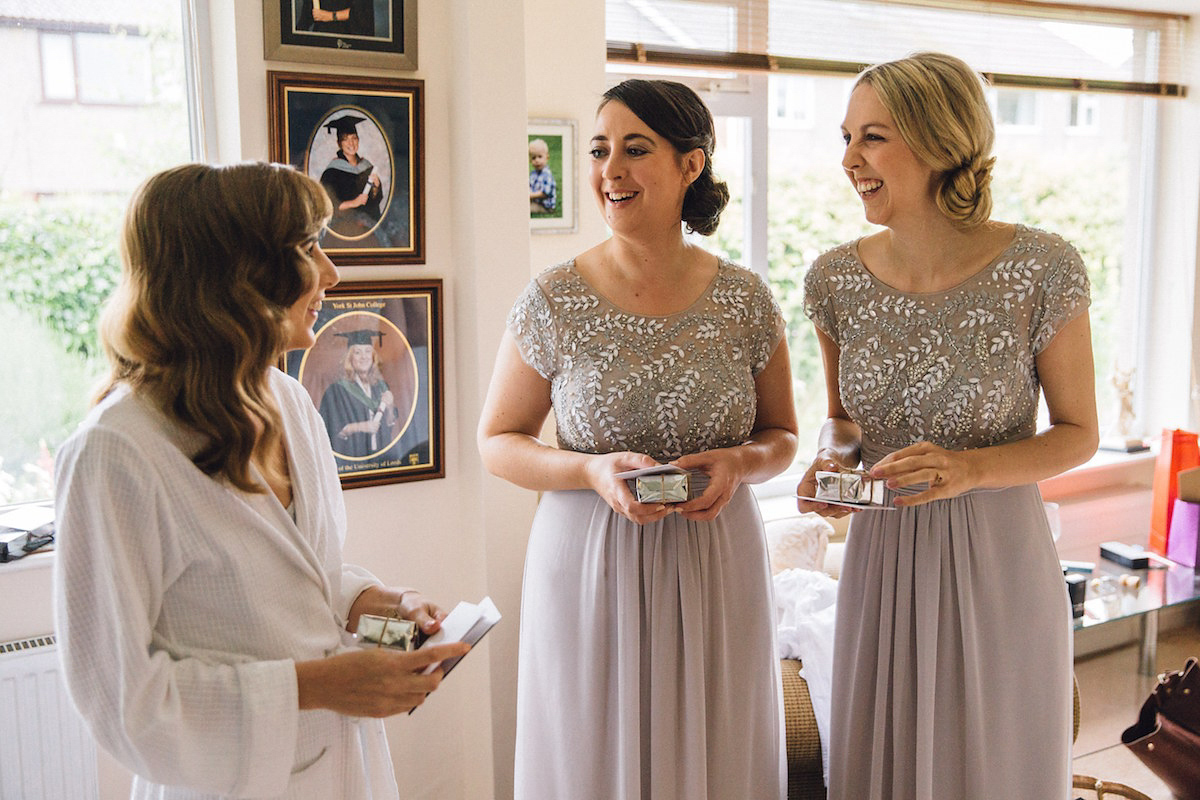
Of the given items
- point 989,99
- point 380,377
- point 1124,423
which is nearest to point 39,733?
point 380,377

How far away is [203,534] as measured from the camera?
1.25 meters

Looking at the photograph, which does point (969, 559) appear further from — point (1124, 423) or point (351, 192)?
point (1124, 423)

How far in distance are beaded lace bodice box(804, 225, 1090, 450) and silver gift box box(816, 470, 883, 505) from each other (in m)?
0.27

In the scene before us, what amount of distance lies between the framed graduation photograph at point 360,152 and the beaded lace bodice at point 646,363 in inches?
30.1

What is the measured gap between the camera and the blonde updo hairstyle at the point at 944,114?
1.88 metres

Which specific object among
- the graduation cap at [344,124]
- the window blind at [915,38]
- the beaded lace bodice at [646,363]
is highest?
the window blind at [915,38]

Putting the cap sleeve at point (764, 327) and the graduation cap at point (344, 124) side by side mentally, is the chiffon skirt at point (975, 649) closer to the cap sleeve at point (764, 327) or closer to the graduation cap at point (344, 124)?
the cap sleeve at point (764, 327)

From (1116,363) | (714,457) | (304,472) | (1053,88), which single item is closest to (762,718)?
(714,457)

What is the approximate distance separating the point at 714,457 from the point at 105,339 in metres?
1.02

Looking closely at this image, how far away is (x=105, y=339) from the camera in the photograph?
1.26 meters

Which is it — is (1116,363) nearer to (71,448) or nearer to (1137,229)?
(1137,229)

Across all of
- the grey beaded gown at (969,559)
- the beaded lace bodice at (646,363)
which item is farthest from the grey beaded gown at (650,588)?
the grey beaded gown at (969,559)

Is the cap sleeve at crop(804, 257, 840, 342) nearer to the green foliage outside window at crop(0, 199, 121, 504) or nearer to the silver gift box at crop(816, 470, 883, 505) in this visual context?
the silver gift box at crop(816, 470, 883, 505)

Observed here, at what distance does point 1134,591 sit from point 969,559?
7.19 feet
